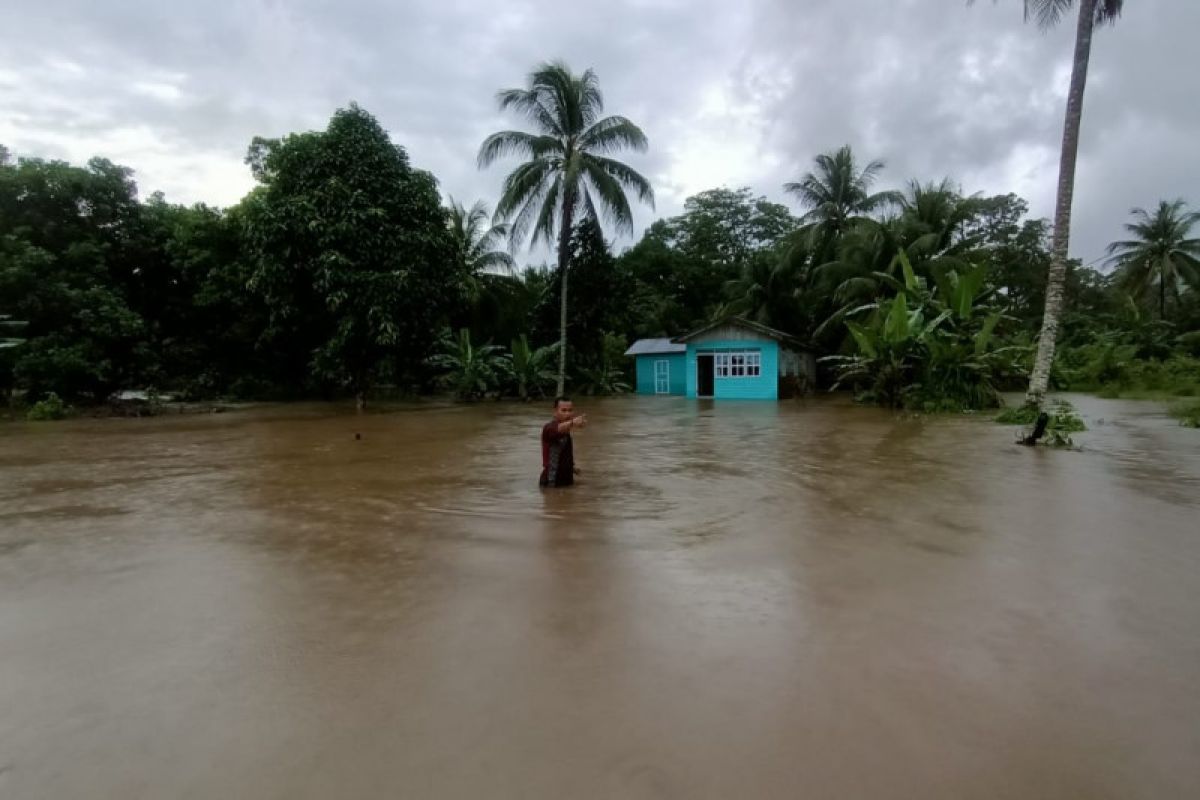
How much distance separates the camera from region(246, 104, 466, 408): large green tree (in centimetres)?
1858

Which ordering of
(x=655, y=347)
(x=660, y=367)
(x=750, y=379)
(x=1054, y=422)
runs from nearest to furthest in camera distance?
(x=1054, y=422), (x=750, y=379), (x=655, y=347), (x=660, y=367)

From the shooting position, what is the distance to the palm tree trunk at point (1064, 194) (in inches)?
482

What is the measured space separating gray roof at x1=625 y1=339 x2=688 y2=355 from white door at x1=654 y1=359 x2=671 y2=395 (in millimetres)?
644

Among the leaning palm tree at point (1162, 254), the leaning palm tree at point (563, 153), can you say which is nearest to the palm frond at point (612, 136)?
the leaning palm tree at point (563, 153)

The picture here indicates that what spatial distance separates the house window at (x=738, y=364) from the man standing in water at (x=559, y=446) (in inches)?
726

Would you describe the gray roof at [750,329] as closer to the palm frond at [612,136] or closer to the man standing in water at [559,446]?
the palm frond at [612,136]

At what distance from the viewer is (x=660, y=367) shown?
30.2 m

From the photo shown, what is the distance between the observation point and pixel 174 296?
22.5 m

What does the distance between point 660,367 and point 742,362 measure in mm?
5532

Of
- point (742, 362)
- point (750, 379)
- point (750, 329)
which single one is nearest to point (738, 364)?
point (742, 362)

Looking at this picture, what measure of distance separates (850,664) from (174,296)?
25160 mm

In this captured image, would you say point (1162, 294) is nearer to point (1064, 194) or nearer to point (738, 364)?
point (738, 364)

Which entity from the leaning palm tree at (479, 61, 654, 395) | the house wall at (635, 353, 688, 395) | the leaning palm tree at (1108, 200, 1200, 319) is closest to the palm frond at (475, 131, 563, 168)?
the leaning palm tree at (479, 61, 654, 395)

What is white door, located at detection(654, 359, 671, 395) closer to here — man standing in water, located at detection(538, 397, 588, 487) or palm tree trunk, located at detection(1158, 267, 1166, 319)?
man standing in water, located at detection(538, 397, 588, 487)
